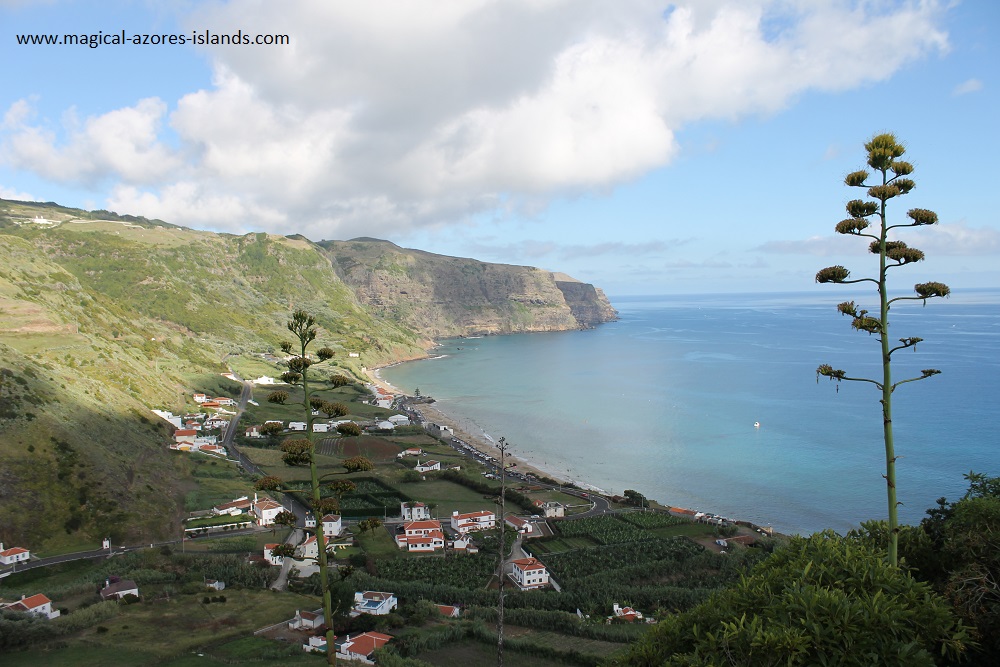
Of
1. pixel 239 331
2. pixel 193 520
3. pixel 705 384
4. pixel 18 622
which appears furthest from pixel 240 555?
pixel 239 331

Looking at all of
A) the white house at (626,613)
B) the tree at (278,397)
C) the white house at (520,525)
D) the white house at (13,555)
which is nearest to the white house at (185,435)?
the white house at (13,555)

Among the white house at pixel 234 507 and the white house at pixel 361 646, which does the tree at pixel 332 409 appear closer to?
the white house at pixel 361 646

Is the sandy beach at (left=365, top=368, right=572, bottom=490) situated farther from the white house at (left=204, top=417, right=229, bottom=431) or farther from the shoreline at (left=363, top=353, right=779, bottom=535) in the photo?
the white house at (left=204, top=417, right=229, bottom=431)

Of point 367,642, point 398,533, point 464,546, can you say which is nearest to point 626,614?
point 367,642

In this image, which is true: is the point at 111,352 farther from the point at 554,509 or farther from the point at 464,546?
the point at 554,509

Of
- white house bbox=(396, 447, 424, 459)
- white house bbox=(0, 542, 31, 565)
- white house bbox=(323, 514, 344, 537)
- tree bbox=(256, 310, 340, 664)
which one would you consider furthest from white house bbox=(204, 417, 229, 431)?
tree bbox=(256, 310, 340, 664)

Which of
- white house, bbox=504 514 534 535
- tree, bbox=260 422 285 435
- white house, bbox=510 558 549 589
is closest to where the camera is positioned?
tree, bbox=260 422 285 435

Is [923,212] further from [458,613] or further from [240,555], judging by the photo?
[240,555]
